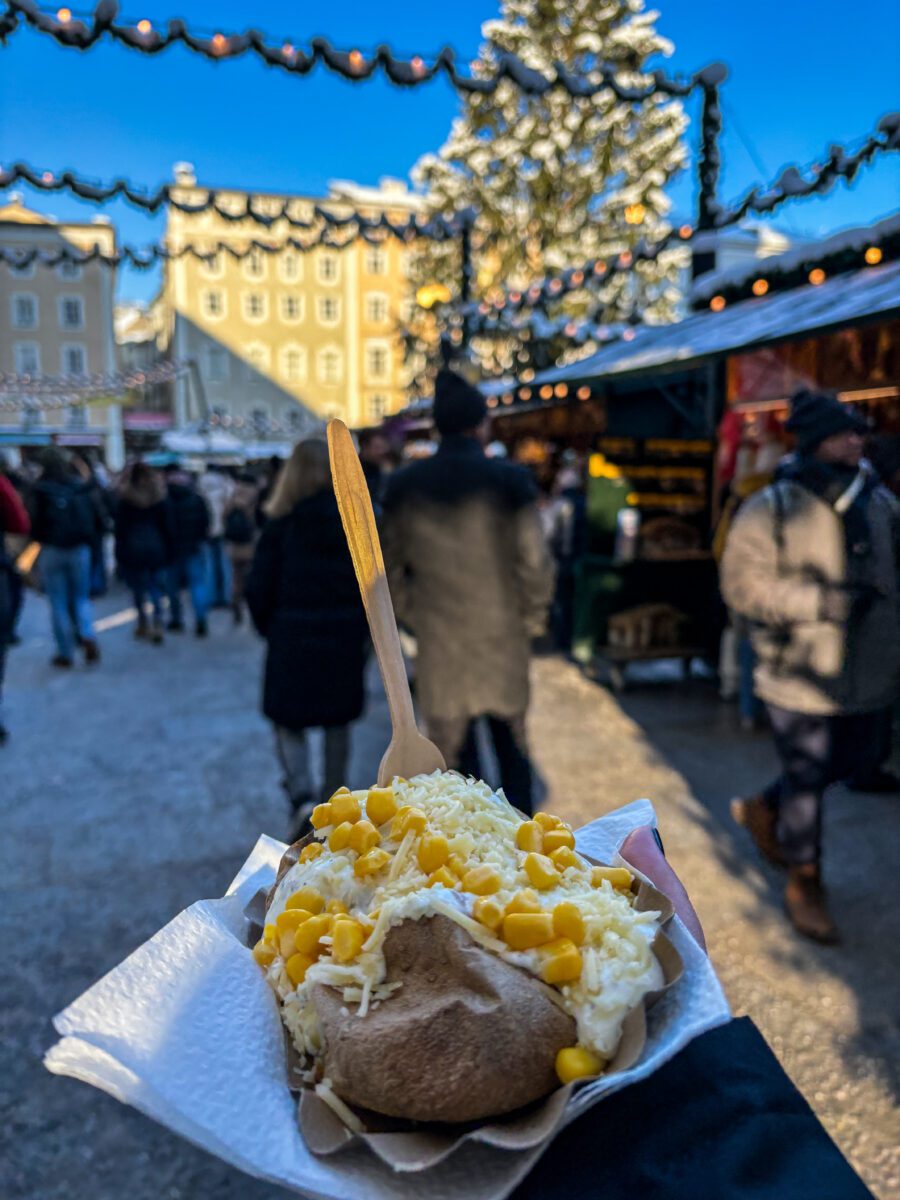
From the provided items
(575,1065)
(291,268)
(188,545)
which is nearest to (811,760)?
(575,1065)

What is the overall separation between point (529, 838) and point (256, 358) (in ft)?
151

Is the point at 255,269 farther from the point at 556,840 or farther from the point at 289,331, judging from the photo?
the point at 556,840

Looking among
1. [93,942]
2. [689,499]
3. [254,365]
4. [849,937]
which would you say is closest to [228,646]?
[689,499]

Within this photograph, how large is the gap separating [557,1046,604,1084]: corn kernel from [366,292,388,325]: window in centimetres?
4634

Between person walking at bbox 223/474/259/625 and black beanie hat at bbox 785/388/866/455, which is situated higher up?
black beanie hat at bbox 785/388/866/455

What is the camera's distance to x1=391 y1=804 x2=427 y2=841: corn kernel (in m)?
1.07

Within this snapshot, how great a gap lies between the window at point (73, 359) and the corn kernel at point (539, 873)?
4684cm

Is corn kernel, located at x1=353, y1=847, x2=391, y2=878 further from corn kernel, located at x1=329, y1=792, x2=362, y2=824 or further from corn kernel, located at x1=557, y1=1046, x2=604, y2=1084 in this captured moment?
corn kernel, located at x1=557, y1=1046, x2=604, y2=1084

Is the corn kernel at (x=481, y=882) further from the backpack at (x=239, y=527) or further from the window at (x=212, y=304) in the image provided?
the window at (x=212, y=304)

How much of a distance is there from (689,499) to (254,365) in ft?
Result: 134

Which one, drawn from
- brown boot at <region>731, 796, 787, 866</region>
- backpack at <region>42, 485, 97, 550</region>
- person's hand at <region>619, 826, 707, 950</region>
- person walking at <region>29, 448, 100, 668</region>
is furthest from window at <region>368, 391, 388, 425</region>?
person's hand at <region>619, 826, 707, 950</region>

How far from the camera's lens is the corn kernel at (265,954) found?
1059 mm

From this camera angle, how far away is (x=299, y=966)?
990mm

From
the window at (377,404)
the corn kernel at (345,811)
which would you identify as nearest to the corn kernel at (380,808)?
the corn kernel at (345,811)
